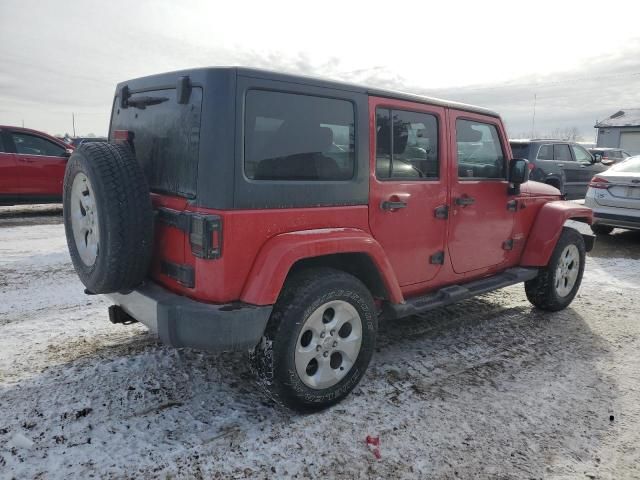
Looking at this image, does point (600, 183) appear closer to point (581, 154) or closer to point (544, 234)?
point (544, 234)

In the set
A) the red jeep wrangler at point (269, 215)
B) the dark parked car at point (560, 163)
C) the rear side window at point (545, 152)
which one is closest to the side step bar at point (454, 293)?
the red jeep wrangler at point (269, 215)

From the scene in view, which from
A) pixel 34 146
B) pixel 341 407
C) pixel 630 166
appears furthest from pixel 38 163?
pixel 630 166

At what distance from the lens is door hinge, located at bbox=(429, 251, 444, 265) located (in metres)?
3.57

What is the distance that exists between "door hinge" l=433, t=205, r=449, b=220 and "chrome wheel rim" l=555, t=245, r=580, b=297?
1.76 metres

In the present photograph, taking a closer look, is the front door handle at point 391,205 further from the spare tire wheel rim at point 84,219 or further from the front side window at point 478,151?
the spare tire wheel rim at point 84,219

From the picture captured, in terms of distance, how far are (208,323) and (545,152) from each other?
11.1 m

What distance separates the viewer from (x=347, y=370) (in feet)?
9.55

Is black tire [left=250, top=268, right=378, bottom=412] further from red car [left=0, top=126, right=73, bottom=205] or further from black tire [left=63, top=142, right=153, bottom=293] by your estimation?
red car [left=0, top=126, right=73, bottom=205]

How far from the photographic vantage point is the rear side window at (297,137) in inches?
99.7

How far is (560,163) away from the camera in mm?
11703

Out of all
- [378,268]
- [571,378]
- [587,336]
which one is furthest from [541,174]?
[378,268]

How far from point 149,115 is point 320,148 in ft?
3.59

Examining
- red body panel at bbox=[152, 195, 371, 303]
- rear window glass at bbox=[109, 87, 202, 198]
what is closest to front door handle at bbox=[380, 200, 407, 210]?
red body panel at bbox=[152, 195, 371, 303]

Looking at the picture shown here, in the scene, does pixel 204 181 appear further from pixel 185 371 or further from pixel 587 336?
pixel 587 336
